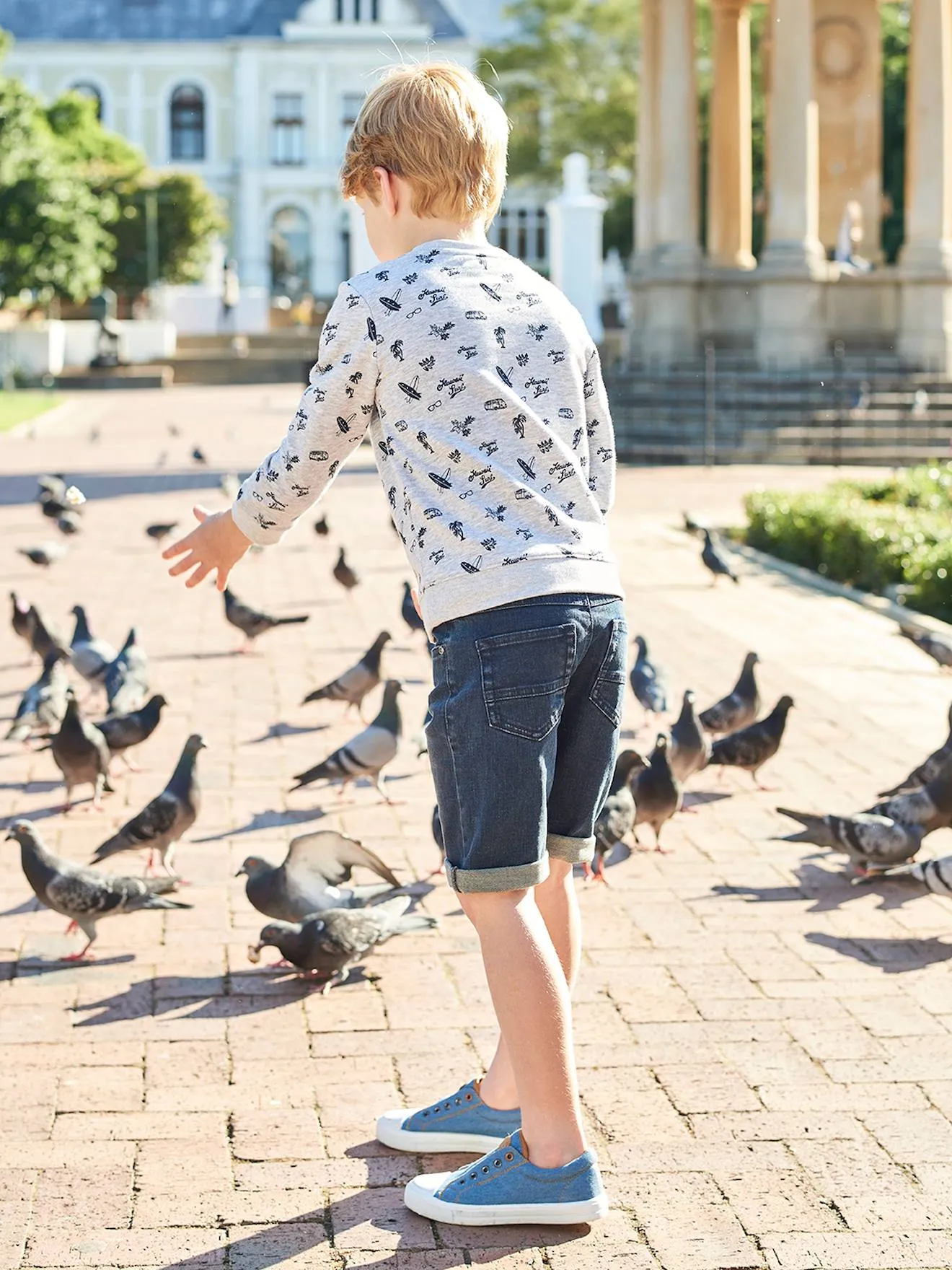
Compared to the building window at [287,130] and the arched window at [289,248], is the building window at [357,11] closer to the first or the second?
the building window at [287,130]

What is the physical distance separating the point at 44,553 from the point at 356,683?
6.04 metres

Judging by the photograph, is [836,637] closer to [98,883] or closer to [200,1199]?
[98,883]

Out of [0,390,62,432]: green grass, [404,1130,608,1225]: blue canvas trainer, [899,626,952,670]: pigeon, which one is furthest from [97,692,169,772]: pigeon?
[0,390,62,432]: green grass

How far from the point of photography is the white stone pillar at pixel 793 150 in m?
27.2

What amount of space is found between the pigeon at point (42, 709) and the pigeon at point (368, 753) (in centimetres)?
149

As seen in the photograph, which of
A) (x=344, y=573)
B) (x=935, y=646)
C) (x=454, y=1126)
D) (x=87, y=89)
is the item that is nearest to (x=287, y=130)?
(x=87, y=89)

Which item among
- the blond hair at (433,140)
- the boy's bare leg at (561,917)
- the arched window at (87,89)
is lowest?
the boy's bare leg at (561,917)

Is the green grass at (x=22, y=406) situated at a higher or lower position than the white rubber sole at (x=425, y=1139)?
higher

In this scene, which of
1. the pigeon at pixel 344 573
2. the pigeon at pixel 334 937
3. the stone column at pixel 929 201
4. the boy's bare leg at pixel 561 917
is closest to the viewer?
the boy's bare leg at pixel 561 917

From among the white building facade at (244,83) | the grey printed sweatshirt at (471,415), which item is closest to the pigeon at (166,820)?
the grey printed sweatshirt at (471,415)

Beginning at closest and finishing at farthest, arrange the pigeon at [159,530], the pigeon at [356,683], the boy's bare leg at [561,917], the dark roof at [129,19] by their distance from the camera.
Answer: the boy's bare leg at [561,917], the pigeon at [356,683], the pigeon at [159,530], the dark roof at [129,19]

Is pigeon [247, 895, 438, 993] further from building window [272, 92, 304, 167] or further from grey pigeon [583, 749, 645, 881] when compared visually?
building window [272, 92, 304, 167]

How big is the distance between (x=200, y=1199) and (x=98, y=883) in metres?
1.86

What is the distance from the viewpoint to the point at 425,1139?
3.95 m
